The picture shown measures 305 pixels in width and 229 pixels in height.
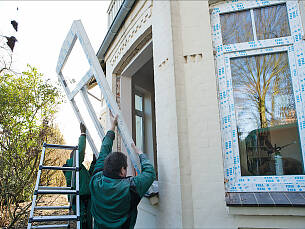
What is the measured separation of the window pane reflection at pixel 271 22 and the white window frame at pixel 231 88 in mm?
52

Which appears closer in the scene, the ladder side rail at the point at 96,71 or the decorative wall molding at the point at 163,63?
the decorative wall molding at the point at 163,63

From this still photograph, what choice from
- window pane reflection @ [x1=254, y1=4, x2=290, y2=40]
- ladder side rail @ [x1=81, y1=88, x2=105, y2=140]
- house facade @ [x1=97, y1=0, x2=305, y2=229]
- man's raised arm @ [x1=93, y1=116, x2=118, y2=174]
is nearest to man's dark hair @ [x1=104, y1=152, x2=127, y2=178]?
man's raised arm @ [x1=93, y1=116, x2=118, y2=174]

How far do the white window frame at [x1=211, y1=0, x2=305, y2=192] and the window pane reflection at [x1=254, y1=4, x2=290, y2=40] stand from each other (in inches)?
2.0

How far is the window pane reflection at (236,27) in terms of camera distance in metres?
2.57

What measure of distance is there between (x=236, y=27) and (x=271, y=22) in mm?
383

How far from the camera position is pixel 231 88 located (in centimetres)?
250

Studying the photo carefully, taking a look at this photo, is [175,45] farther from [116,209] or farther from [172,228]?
[172,228]

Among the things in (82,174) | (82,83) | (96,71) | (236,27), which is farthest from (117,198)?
(236,27)

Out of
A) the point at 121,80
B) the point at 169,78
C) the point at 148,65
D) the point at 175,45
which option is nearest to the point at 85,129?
the point at 121,80

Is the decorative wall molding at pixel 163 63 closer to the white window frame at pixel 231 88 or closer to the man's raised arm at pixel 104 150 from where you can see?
the white window frame at pixel 231 88

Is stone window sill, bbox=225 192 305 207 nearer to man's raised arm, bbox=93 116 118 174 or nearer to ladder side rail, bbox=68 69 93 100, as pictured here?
man's raised arm, bbox=93 116 118 174

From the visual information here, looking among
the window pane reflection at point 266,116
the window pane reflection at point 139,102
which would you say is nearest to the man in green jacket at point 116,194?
the window pane reflection at point 266,116

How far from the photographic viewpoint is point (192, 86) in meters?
2.49

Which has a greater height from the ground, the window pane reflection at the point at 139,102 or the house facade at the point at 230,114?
the window pane reflection at the point at 139,102
